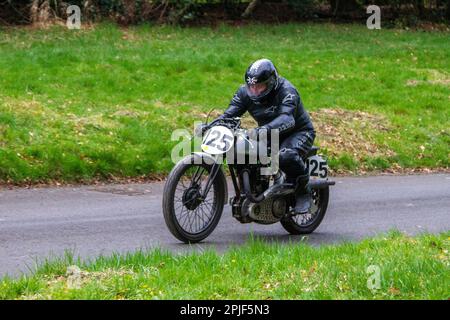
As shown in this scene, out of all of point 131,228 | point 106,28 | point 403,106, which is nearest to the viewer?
point 131,228

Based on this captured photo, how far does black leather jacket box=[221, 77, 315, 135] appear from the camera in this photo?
391 inches

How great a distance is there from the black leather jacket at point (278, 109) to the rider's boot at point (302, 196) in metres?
0.54

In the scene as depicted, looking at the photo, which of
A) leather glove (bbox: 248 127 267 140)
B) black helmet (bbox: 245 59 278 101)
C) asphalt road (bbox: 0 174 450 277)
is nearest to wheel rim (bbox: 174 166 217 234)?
asphalt road (bbox: 0 174 450 277)

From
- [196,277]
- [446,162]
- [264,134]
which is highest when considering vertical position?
[264,134]

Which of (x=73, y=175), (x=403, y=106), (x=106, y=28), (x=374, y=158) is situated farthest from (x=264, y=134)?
(x=106, y=28)

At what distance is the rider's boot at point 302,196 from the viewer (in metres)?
10.3

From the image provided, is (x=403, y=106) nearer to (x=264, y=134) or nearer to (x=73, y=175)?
(x=73, y=175)

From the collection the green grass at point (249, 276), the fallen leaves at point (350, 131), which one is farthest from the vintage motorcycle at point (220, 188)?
the fallen leaves at point (350, 131)

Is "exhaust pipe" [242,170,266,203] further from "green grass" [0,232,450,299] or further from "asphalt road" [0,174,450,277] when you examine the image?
"green grass" [0,232,450,299]

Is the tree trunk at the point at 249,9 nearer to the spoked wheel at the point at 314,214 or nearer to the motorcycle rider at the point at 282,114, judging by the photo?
the spoked wheel at the point at 314,214

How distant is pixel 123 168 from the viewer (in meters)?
14.3

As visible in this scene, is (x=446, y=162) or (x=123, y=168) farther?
(x=446, y=162)

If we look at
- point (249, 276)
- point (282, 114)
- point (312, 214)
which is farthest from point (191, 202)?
point (249, 276)

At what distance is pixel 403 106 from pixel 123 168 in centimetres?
743
